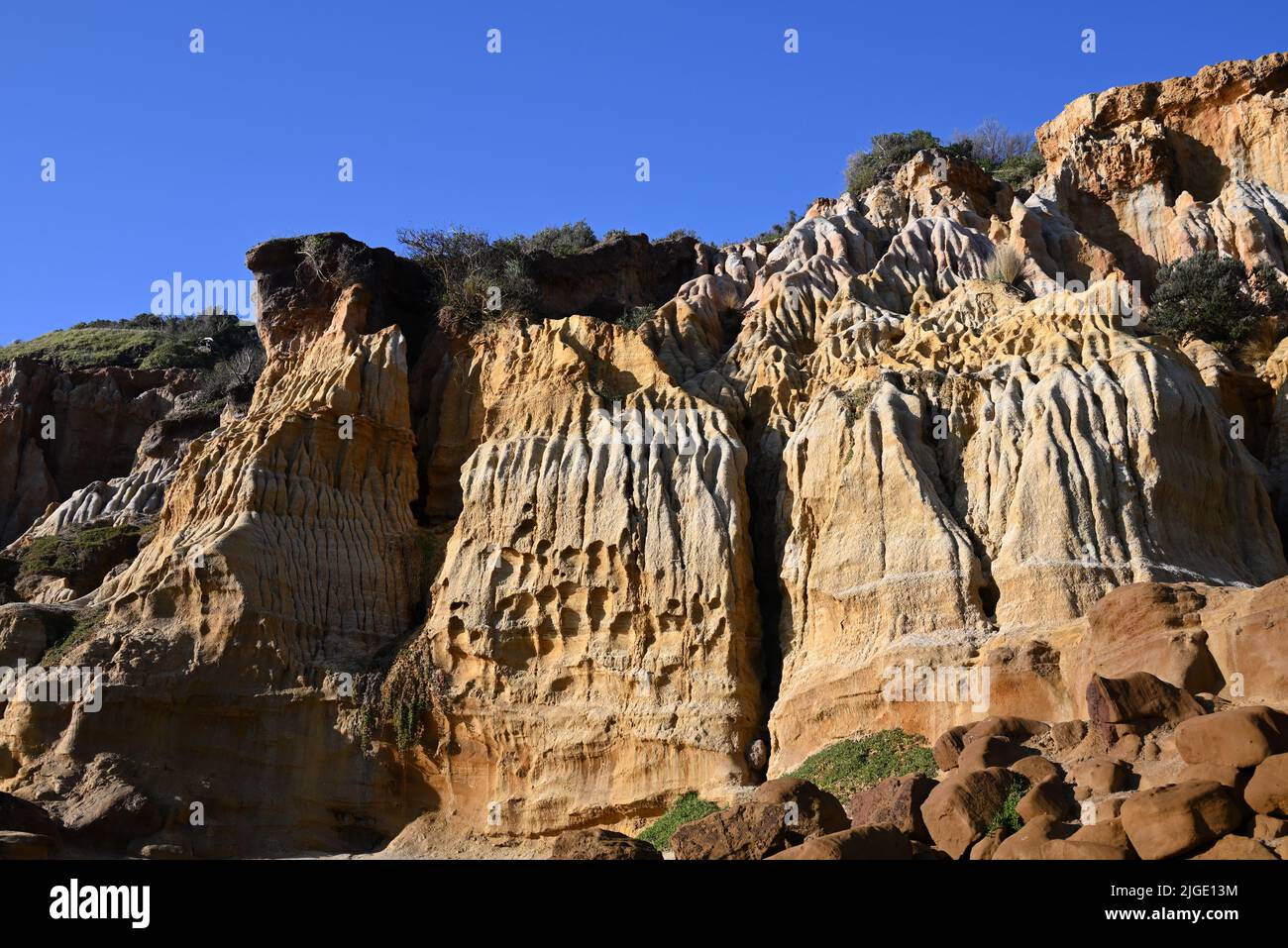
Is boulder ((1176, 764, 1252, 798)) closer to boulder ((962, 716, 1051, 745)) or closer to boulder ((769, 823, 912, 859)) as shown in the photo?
boulder ((769, 823, 912, 859))

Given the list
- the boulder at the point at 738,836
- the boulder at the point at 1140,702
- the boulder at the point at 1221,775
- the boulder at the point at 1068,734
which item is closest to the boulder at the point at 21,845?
the boulder at the point at 738,836

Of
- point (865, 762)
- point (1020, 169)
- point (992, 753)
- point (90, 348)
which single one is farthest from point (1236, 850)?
point (90, 348)

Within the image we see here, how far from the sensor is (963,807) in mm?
14172

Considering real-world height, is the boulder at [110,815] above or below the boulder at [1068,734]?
below

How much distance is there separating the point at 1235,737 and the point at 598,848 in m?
6.37

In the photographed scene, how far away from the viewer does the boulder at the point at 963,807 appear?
1398 centimetres

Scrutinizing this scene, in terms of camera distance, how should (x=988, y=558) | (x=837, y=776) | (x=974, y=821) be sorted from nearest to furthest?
(x=974, y=821)
(x=837, y=776)
(x=988, y=558)

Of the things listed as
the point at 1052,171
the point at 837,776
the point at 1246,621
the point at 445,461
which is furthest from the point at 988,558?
the point at 1052,171

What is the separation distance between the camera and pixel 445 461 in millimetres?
29750

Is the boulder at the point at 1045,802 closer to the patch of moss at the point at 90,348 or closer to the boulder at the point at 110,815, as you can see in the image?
the boulder at the point at 110,815

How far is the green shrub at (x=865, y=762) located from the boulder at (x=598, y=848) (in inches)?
242

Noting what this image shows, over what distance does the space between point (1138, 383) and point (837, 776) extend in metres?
9.13
